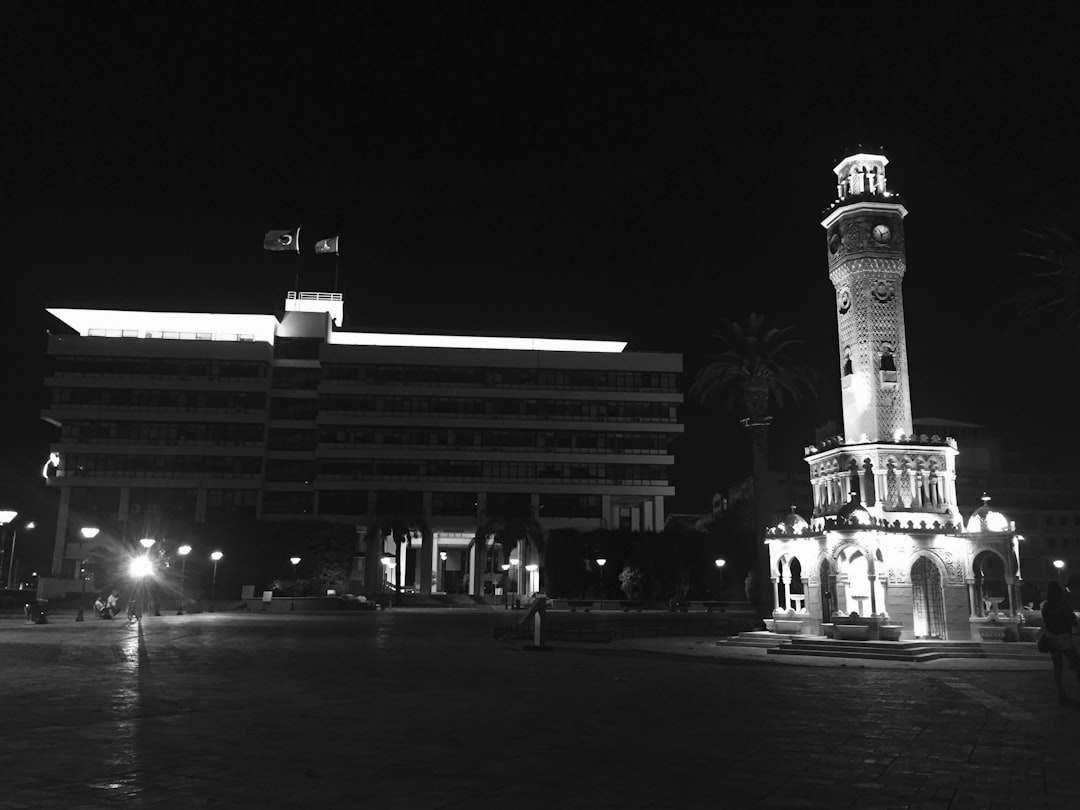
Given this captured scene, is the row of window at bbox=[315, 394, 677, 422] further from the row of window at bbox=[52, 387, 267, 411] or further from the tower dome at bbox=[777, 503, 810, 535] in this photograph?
the tower dome at bbox=[777, 503, 810, 535]

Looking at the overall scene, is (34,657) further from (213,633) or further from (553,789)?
(553,789)

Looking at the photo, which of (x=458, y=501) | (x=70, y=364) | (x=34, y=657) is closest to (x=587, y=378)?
(x=458, y=501)

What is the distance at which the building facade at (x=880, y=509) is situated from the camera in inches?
1112

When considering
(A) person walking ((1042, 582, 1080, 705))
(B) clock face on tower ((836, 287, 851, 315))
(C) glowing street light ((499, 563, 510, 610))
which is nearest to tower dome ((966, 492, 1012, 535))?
(B) clock face on tower ((836, 287, 851, 315))

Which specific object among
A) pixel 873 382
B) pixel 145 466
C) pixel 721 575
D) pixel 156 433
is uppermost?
pixel 156 433

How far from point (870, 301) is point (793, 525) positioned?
27.6 feet

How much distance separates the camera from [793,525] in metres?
31.4

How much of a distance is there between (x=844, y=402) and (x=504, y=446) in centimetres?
5514

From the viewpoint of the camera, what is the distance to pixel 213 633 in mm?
29641

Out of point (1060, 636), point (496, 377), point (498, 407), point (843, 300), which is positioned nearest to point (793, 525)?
point (843, 300)

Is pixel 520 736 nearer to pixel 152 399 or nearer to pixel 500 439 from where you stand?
pixel 500 439

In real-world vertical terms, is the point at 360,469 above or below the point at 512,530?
above

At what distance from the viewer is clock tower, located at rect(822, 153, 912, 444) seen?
97.3 feet

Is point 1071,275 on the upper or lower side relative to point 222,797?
upper
